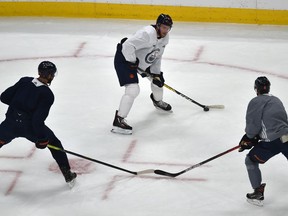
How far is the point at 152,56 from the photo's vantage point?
548 centimetres

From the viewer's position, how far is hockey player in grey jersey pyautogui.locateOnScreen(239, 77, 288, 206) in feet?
12.9

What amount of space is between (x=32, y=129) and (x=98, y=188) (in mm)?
589

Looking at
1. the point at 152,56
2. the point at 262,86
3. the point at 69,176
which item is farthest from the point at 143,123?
the point at 262,86

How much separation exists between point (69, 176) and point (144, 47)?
4.46 ft

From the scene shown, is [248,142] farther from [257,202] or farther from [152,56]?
[152,56]

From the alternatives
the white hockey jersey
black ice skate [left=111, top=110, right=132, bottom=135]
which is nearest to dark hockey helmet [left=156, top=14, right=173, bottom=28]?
the white hockey jersey

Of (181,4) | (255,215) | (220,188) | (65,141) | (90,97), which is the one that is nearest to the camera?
(255,215)

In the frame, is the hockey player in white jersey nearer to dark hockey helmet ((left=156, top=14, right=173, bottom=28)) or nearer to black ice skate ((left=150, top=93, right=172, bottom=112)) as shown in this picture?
dark hockey helmet ((left=156, top=14, right=173, bottom=28))

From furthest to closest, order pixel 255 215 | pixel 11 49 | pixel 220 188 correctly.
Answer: pixel 11 49 < pixel 220 188 < pixel 255 215

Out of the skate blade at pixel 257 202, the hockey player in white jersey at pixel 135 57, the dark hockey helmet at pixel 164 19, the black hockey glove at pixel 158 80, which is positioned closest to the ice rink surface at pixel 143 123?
the skate blade at pixel 257 202

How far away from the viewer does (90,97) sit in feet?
20.3

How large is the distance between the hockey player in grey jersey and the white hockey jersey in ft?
4.80

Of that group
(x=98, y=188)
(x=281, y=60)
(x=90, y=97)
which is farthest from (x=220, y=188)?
(x=281, y=60)

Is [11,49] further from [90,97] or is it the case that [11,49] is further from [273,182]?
[273,182]
